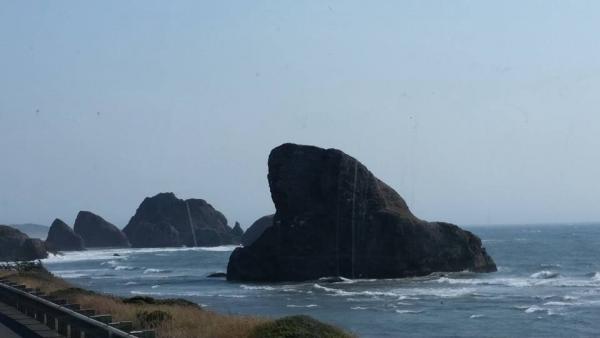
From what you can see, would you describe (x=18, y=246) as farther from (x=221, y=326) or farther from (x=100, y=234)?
(x=221, y=326)

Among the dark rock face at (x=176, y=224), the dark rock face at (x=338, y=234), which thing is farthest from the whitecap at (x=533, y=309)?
the dark rock face at (x=176, y=224)

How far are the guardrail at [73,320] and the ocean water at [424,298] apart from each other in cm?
1404

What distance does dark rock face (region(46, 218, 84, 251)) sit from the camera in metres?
177

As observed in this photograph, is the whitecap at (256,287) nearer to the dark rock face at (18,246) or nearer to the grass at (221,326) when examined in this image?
the grass at (221,326)

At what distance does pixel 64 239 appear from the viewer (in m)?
179

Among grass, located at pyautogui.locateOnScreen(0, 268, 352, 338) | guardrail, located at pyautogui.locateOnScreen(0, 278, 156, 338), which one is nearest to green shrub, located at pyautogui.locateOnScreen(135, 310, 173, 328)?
grass, located at pyautogui.locateOnScreen(0, 268, 352, 338)

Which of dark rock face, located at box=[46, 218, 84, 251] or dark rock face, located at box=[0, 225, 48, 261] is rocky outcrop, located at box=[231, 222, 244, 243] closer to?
dark rock face, located at box=[46, 218, 84, 251]

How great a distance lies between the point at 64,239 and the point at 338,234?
352 feet

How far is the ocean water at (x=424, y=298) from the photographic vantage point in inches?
1610

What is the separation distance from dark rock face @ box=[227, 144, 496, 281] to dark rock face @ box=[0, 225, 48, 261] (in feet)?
171

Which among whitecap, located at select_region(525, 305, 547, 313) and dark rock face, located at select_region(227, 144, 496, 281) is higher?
dark rock face, located at select_region(227, 144, 496, 281)

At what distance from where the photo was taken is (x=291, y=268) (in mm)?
78250

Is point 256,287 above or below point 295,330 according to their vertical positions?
above

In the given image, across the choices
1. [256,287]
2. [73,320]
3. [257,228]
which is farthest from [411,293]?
[257,228]
